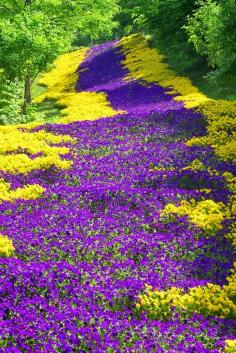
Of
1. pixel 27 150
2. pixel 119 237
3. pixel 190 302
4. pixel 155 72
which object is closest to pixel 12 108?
pixel 27 150

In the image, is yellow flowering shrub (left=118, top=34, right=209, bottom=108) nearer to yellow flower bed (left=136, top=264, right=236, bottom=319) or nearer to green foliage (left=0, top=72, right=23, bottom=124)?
green foliage (left=0, top=72, right=23, bottom=124)

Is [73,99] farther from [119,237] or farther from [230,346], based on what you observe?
[230,346]

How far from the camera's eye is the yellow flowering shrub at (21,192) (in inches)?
548

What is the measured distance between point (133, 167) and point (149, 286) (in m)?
7.42

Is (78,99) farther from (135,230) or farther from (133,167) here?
(135,230)

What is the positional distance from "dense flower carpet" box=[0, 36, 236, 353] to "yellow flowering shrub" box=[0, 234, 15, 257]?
35mm

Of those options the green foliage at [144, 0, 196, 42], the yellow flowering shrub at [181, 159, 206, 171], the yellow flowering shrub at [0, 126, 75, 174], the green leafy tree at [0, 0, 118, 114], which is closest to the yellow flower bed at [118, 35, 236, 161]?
the yellow flowering shrub at [181, 159, 206, 171]

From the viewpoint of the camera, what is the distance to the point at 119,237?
11.8 m

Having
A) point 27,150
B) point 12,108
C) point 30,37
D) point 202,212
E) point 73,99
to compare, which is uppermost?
point 30,37

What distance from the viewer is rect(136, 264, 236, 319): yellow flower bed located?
915 centimetres

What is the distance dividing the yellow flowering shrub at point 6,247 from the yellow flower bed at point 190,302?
10.4ft

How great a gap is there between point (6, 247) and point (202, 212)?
5.37 meters

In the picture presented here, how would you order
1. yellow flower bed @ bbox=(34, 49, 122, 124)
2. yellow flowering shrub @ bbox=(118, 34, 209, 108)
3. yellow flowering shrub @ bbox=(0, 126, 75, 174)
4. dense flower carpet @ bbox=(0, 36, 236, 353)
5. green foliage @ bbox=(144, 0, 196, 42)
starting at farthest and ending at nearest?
green foliage @ bbox=(144, 0, 196, 42)
yellow flowering shrub @ bbox=(118, 34, 209, 108)
yellow flower bed @ bbox=(34, 49, 122, 124)
yellow flowering shrub @ bbox=(0, 126, 75, 174)
dense flower carpet @ bbox=(0, 36, 236, 353)

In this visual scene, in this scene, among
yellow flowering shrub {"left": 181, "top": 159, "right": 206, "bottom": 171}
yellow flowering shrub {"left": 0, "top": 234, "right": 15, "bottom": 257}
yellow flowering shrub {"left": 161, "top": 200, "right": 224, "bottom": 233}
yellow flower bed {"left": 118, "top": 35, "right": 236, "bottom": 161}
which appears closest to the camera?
yellow flowering shrub {"left": 0, "top": 234, "right": 15, "bottom": 257}
